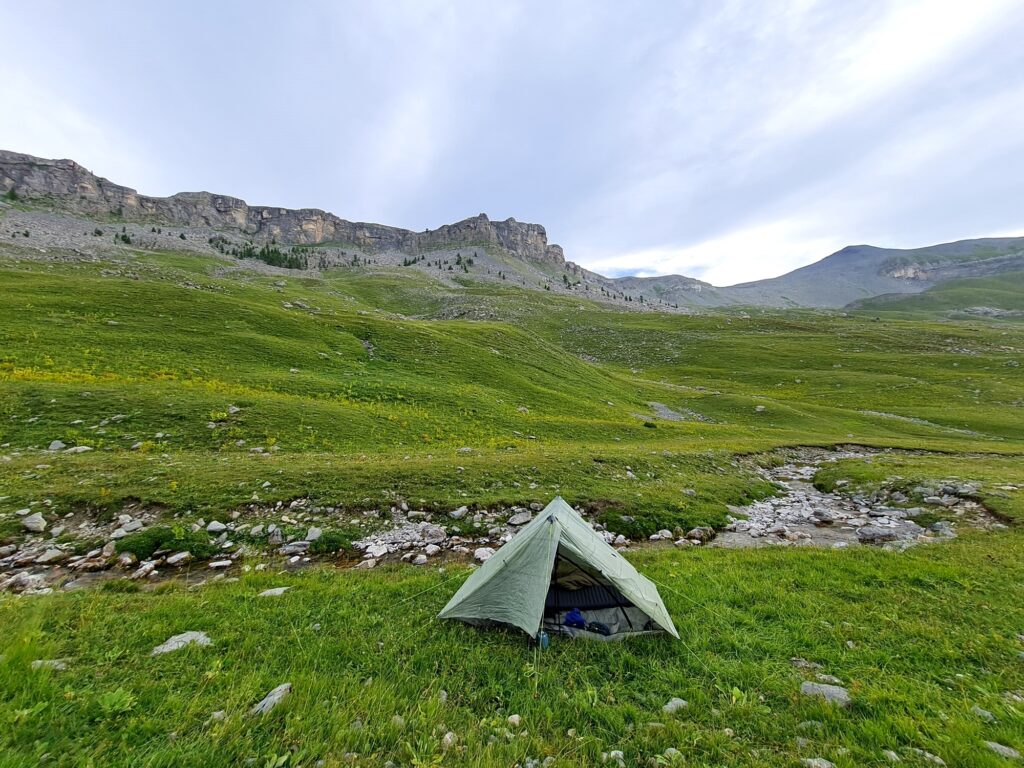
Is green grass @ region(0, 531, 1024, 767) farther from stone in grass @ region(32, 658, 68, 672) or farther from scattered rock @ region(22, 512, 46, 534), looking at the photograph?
scattered rock @ region(22, 512, 46, 534)

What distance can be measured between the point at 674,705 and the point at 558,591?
3026 millimetres

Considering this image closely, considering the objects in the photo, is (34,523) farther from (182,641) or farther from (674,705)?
(674,705)

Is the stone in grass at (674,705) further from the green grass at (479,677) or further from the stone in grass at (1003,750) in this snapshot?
the stone in grass at (1003,750)

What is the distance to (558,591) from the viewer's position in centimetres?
852

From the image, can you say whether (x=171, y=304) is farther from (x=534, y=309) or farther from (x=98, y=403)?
(x=534, y=309)

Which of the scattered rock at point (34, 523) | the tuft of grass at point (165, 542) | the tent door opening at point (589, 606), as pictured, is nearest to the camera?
the tent door opening at point (589, 606)

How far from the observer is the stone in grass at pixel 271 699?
5.10 m

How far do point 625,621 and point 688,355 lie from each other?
284 ft

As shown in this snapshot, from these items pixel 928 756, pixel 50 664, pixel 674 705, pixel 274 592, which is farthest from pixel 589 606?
pixel 50 664

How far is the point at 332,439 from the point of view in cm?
2056

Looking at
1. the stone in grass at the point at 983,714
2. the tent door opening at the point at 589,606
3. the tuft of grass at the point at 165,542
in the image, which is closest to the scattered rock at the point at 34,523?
the tuft of grass at the point at 165,542

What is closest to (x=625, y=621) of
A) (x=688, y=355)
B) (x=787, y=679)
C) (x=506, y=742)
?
(x=787, y=679)

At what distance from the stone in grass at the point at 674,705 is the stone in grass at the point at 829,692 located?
1.96m

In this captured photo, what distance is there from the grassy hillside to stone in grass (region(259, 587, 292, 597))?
1.28 feet
